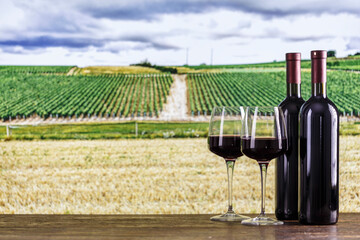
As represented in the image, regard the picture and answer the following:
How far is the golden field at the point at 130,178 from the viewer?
13.9 ft

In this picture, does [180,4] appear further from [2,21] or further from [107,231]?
[107,231]

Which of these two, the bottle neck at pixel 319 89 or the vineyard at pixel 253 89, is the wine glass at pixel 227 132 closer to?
the bottle neck at pixel 319 89

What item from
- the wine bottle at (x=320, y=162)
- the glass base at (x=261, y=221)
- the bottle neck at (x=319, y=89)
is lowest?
the glass base at (x=261, y=221)

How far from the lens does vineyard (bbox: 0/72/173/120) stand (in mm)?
4859

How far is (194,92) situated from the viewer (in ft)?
16.5

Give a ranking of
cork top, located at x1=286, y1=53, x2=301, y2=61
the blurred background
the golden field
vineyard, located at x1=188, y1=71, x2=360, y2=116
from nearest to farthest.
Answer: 1. cork top, located at x1=286, y1=53, x2=301, y2=61
2. the golden field
3. the blurred background
4. vineyard, located at x1=188, y1=71, x2=360, y2=116

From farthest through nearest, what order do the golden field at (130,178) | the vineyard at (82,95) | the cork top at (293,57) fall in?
the vineyard at (82,95) → the golden field at (130,178) → the cork top at (293,57)

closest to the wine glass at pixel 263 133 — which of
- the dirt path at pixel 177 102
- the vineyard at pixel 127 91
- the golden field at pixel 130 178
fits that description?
the golden field at pixel 130 178

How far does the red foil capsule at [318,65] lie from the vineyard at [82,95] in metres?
3.63

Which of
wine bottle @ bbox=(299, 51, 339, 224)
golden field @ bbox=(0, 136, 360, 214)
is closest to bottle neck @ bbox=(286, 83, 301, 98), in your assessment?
wine bottle @ bbox=(299, 51, 339, 224)

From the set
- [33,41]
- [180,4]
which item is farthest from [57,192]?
[180,4]

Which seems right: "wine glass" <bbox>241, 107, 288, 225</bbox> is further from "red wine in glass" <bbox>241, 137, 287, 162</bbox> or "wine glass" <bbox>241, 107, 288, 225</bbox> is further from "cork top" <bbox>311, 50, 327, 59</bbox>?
"cork top" <bbox>311, 50, 327, 59</bbox>

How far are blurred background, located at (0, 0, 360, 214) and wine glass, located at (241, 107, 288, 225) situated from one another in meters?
3.07

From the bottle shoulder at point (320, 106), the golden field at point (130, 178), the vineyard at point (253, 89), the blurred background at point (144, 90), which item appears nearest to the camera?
the bottle shoulder at point (320, 106)
